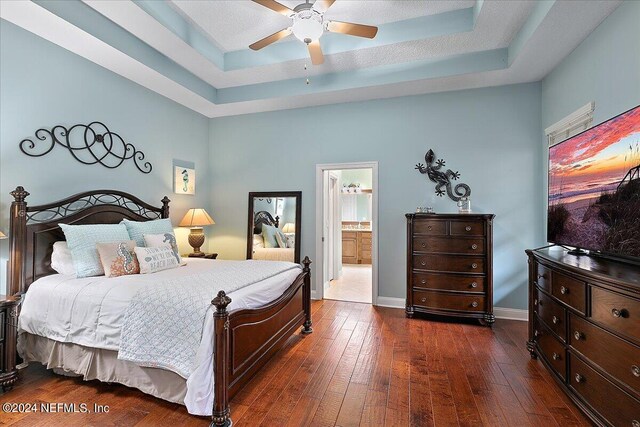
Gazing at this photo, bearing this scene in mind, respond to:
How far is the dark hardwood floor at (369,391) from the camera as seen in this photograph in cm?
194

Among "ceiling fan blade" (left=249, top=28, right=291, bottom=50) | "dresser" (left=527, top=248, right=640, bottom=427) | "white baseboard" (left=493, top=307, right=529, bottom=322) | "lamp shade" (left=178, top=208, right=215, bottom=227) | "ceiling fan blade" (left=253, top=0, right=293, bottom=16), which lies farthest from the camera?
"lamp shade" (left=178, top=208, right=215, bottom=227)

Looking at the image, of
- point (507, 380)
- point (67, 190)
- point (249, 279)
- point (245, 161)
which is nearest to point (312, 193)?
point (245, 161)

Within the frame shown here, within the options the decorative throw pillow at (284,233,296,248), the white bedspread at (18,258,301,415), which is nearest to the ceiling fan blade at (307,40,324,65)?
the white bedspread at (18,258,301,415)

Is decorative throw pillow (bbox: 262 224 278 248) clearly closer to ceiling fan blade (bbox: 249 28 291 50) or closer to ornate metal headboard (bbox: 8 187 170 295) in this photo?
ornate metal headboard (bbox: 8 187 170 295)

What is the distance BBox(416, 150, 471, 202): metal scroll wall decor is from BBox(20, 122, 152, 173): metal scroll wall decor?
369 centimetres

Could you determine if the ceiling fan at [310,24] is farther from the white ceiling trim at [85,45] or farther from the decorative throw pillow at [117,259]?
the decorative throw pillow at [117,259]

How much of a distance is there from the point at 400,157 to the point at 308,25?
223cm

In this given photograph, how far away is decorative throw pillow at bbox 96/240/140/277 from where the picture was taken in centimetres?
263

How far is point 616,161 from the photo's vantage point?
6.35 ft

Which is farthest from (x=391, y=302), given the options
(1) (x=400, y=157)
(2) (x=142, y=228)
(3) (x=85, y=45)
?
(3) (x=85, y=45)

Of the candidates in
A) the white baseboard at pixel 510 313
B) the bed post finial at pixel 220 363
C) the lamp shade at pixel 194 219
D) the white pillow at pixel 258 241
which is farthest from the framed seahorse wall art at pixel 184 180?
the white baseboard at pixel 510 313

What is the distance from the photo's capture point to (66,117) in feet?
10.0

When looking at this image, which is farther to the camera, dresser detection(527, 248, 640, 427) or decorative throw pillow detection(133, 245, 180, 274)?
decorative throw pillow detection(133, 245, 180, 274)

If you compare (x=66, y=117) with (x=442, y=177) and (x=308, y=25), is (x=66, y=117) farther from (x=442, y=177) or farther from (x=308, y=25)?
(x=442, y=177)
